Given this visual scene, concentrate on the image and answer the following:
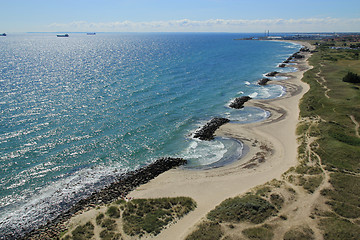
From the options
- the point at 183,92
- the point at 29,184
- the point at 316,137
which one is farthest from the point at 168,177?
the point at 183,92

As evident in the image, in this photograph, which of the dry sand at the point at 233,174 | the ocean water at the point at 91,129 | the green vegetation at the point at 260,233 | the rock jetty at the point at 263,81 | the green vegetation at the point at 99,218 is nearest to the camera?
the green vegetation at the point at 260,233

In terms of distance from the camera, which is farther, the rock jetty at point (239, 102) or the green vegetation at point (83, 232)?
the rock jetty at point (239, 102)

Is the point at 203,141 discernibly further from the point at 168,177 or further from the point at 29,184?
the point at 29,184

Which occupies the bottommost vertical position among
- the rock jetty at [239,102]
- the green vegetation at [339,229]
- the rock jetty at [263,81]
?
the green vegetation at [339,229]

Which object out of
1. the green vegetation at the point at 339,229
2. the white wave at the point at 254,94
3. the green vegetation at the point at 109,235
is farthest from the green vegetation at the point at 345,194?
the white wave at the point at 254,94

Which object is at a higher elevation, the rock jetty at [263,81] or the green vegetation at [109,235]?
the rock jetty at [263,81]

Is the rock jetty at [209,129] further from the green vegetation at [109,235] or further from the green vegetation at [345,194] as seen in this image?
the green vegetation at [109,235]

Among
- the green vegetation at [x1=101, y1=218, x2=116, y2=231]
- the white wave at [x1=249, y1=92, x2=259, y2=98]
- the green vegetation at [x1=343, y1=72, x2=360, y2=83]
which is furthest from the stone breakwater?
the green vegetation at [x1=343, y1=72, x2=360, y2=83]
